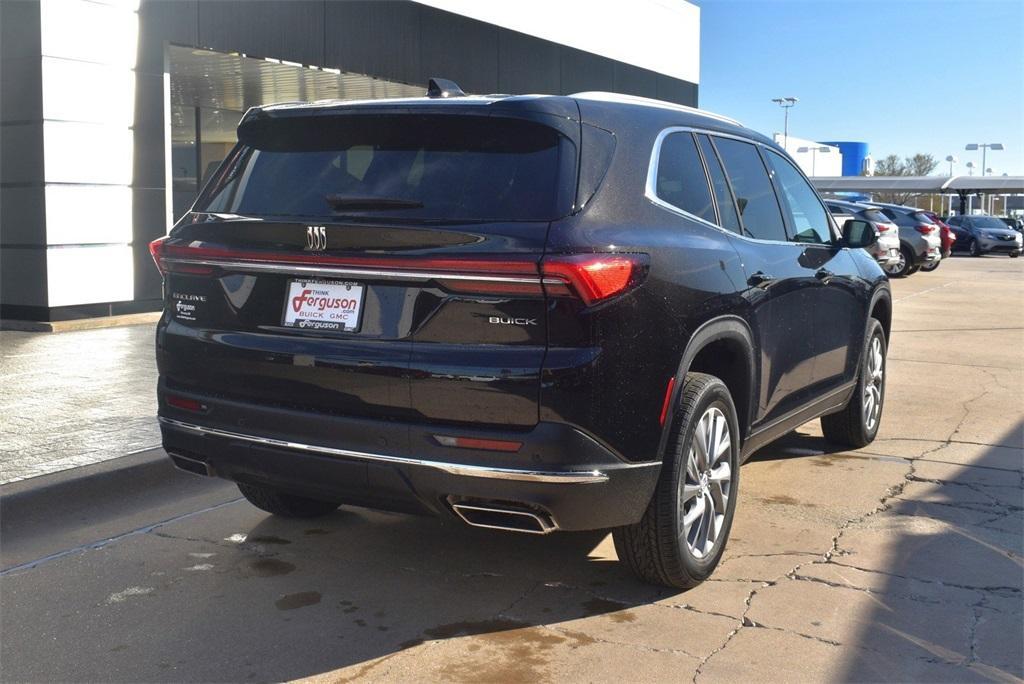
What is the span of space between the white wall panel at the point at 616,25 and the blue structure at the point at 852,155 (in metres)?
85.6

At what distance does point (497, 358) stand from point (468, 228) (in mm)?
452

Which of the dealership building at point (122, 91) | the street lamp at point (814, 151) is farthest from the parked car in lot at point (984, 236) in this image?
the street lamp at point (814, 151)

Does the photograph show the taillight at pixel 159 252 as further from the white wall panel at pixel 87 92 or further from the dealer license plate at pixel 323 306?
the white wall panel at pixel 87 92

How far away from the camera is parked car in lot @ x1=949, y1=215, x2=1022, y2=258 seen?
41438 mm

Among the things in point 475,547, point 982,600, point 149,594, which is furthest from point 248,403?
point 982,600

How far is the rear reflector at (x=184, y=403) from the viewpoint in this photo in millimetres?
4363

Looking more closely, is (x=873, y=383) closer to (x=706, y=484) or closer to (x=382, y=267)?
(x=706, y=484)

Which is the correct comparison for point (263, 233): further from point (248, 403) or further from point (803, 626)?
point (803, 626)

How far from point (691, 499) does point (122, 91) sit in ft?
35.7

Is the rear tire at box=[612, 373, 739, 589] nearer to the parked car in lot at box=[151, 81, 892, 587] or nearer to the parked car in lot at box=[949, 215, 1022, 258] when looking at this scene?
the parked car in lot at box=[151, 81, 892, 587]

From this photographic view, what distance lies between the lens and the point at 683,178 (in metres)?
4.67

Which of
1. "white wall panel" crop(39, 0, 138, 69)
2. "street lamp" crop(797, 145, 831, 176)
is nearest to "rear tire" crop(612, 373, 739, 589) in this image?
"white wall panel" crop(39, 0, 138, 69)

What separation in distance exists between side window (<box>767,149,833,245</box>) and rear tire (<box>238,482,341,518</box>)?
8.83 feet

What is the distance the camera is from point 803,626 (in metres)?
4.17
